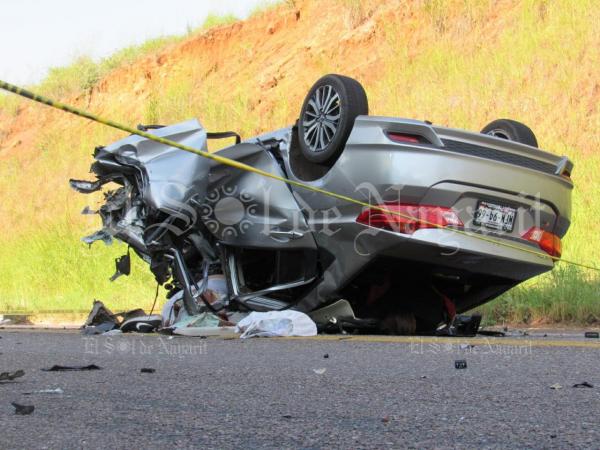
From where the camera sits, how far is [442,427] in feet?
9.45

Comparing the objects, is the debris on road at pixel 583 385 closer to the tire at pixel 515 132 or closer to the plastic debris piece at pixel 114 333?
the tire at pixel 515 132

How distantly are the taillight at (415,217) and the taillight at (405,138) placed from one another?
443 mm

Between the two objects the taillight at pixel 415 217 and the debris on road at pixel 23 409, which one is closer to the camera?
the debris on road at pixel 23 409

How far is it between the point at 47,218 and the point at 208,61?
702 cm

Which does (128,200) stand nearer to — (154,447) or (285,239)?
(285,239)

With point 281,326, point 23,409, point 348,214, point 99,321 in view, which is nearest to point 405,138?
point 348,214

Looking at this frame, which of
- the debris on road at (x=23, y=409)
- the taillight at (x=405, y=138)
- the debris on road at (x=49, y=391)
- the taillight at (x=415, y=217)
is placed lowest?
the debris on road at (x=49, y=391)

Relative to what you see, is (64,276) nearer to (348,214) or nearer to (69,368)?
(348,214)

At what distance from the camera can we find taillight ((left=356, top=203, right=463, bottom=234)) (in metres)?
5.93

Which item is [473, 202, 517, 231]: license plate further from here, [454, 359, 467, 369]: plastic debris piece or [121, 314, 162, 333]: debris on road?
[121, 314, 162, 333]: debris on road

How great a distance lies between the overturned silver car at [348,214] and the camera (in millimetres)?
5965

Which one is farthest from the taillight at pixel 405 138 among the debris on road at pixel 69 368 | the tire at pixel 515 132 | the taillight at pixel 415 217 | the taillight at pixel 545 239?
the debris on road at pixel 69 368

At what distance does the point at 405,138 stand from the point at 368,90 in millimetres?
14407

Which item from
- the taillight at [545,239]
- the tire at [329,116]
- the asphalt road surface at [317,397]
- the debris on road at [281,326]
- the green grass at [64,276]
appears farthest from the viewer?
the green grass at [64,276]
